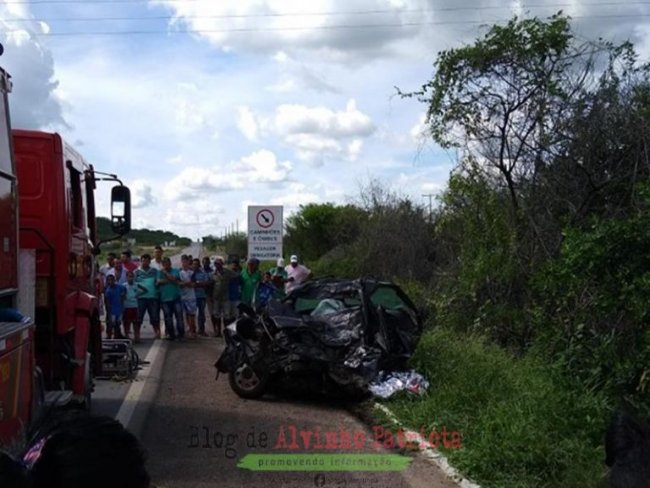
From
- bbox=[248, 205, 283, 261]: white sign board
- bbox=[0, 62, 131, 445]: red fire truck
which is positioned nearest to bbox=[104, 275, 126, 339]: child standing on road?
bbox=[248, 205, 283, 261]: white sign board

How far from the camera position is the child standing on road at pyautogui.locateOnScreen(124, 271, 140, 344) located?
51.0 feet

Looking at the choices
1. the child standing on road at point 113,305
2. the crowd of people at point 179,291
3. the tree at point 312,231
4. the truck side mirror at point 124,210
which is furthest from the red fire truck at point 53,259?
the tree at point 312,231

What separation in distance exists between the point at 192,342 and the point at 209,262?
3.92m

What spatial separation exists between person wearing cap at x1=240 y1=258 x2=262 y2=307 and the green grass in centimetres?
740

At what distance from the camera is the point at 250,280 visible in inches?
663

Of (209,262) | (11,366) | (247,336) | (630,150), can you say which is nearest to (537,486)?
(11,366)

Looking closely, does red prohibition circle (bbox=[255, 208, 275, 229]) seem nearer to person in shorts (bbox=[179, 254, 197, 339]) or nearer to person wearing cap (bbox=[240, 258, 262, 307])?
person wearing cap (bbox=[240, 258, 262, 307])

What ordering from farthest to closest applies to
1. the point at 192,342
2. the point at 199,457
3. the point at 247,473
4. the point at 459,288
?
the point at 192,342 < the point at 459,288 < the point at 199,457 < the point at 247,473

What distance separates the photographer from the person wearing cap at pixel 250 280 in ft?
54.6

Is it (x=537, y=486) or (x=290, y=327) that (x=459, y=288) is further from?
(x=537, y=486)

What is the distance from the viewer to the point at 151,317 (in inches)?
637

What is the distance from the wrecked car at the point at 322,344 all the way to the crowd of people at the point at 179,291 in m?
5.03

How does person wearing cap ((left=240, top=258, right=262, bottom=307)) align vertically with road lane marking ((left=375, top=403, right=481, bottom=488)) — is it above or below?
above

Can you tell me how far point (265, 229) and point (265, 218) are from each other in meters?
0.27
